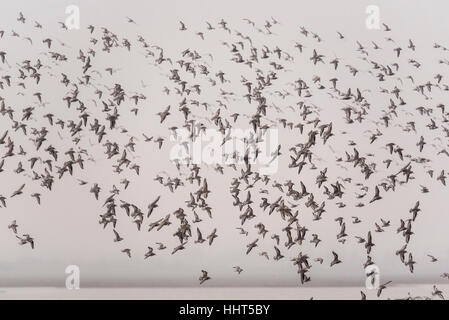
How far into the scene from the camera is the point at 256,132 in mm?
3947

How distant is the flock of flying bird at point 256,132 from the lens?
3.90 meters

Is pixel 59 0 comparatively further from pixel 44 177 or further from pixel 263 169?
pixel 263 169

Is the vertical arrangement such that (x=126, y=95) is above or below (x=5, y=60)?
below

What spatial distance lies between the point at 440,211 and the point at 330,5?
176 cm

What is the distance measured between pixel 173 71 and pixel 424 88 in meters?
1.89

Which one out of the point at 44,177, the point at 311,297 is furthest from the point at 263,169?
the point at 44,177

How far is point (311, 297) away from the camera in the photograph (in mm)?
3828

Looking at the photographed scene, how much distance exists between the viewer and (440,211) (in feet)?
13.1

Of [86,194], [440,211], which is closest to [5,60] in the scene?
[86,194]

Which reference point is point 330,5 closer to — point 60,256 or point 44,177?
point 44,177

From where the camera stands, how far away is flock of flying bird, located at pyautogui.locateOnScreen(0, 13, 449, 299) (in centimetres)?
390
